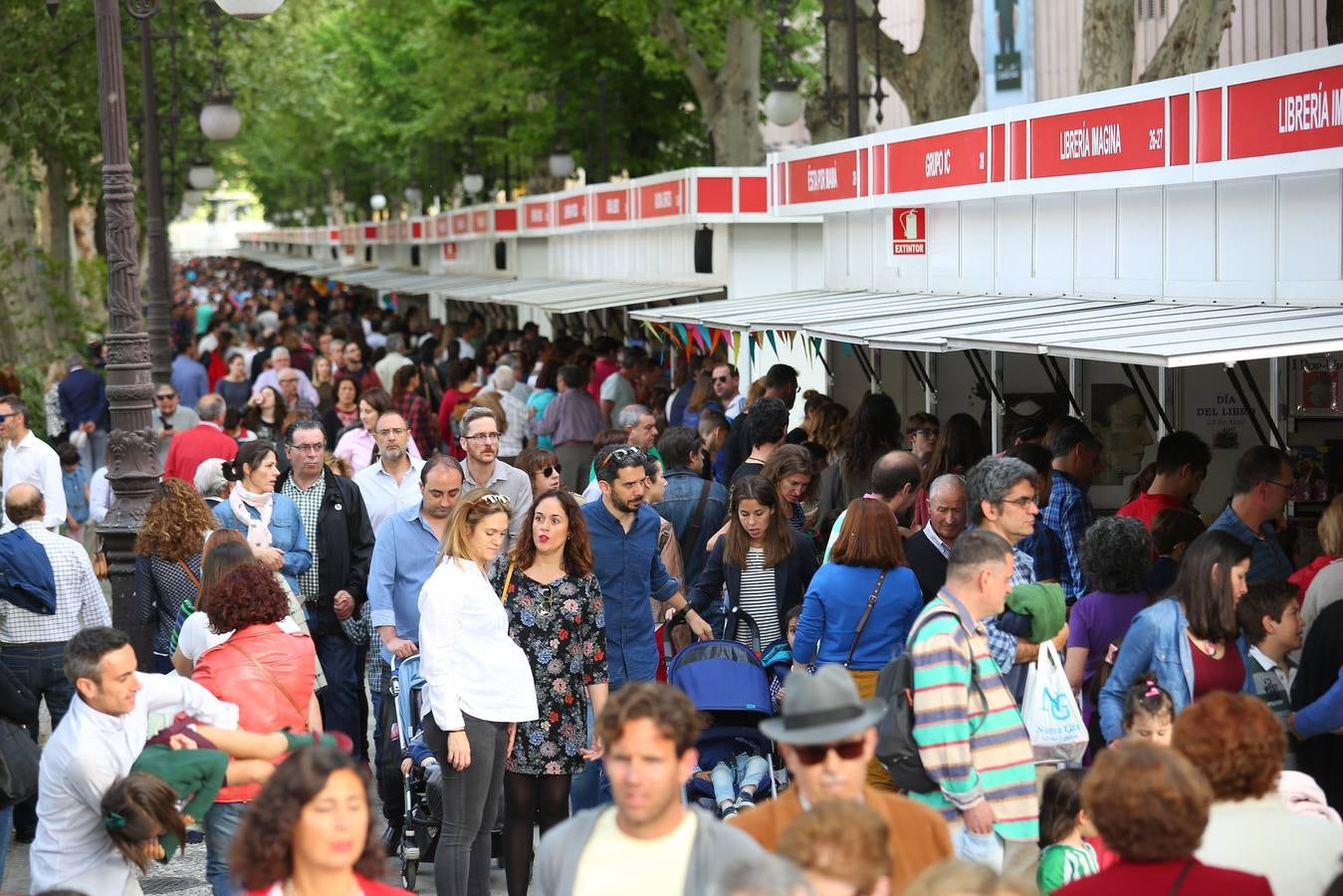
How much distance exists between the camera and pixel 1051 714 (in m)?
6.86

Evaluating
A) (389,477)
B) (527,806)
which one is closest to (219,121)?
(389,477)

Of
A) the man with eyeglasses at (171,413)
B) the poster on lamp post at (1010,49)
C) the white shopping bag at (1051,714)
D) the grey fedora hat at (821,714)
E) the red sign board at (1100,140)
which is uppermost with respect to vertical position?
the poster on lamp post at (1010,49)

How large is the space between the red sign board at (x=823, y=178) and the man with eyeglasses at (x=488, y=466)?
664 centimetres

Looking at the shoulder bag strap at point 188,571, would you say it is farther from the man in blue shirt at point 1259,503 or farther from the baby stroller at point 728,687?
the man in blue shirt at point 1259,503

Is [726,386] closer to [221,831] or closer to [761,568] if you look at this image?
[761,568]

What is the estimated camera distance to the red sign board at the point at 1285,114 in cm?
895

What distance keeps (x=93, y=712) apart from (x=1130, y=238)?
23.9ft

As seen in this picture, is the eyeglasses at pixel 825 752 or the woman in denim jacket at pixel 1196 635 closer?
the eyeglasses at pixel 825 752

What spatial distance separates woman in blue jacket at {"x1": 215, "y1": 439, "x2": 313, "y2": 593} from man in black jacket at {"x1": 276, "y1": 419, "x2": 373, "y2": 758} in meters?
0.15

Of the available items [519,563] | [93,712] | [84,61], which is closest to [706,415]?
[519,563]

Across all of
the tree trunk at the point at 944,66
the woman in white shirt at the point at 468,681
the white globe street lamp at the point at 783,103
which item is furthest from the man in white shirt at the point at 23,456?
the white globe street lamp at the point at 783,103

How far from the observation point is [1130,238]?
38.0ft

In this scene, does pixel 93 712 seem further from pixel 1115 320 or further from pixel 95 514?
pixel 95 514

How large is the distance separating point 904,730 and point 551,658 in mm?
2154
